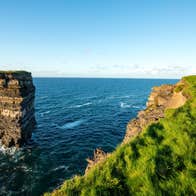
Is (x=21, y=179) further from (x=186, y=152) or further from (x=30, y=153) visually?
(x=186, y=152)

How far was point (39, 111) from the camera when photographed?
76188mm

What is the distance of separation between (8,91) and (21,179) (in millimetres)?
21332

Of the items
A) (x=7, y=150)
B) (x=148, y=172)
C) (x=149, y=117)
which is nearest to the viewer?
(x=148, y=172)

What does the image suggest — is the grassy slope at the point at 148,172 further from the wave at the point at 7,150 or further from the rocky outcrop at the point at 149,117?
the wave at the point at 7,150

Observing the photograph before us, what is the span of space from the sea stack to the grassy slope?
39001mm

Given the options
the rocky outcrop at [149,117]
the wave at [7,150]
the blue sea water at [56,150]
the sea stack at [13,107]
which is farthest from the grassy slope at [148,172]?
the sea stack at [13,107]

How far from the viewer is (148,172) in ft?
19.7

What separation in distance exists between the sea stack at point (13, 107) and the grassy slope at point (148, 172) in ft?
128

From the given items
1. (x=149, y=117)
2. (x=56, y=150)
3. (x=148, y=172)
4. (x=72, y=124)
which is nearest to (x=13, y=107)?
(x=56, y=150)

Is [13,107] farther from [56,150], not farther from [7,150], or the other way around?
[56,150]

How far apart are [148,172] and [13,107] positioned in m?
41.9

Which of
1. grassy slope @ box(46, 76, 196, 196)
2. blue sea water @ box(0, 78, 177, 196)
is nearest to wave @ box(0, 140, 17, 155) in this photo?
blue sea water @ box(0, 78, 177, 196)

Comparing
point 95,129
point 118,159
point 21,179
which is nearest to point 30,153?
point 21,179

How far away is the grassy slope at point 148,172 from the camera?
17.4ft
